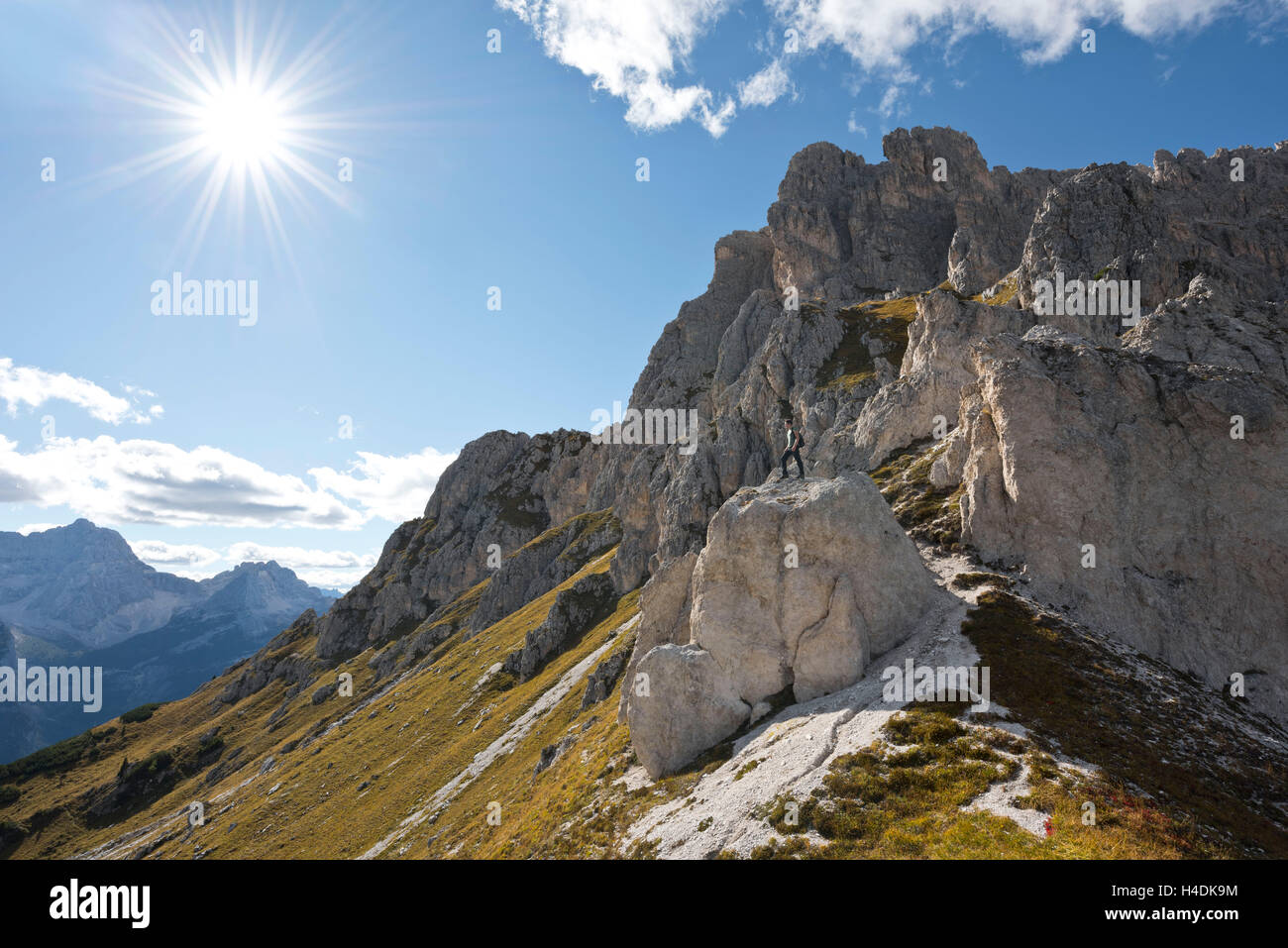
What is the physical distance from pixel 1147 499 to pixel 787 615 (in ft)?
68.5

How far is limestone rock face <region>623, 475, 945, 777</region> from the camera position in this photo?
30266 millimetres

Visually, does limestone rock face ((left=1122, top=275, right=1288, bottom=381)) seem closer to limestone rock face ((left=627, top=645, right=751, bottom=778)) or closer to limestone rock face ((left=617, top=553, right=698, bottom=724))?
limestone rock face ((left=617, top=553, right=698, bottom=724))

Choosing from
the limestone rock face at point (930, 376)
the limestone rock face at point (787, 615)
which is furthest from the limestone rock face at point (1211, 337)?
the limestone rock face at point (787, 615)

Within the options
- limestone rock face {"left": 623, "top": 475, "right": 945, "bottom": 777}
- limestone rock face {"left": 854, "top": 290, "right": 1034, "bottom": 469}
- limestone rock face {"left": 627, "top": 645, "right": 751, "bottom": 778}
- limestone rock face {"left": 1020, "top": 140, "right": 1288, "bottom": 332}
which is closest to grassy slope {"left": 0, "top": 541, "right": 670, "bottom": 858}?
limestone rock face {"left": 627, "top": 645, "right": 751, "bottom": 778}

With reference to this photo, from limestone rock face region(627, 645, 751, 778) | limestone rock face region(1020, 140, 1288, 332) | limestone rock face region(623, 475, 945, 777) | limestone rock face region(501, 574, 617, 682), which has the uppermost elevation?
limestone rock face region(1020, 140, 1288, 332)

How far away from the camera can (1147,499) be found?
1267 inches

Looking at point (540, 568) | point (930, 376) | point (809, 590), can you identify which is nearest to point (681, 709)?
point (809, 590)

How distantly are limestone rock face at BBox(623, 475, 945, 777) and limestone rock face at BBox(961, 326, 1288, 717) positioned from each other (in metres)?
6.88

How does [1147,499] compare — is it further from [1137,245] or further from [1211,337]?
[1137,245]

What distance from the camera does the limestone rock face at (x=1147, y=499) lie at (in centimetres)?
2883
